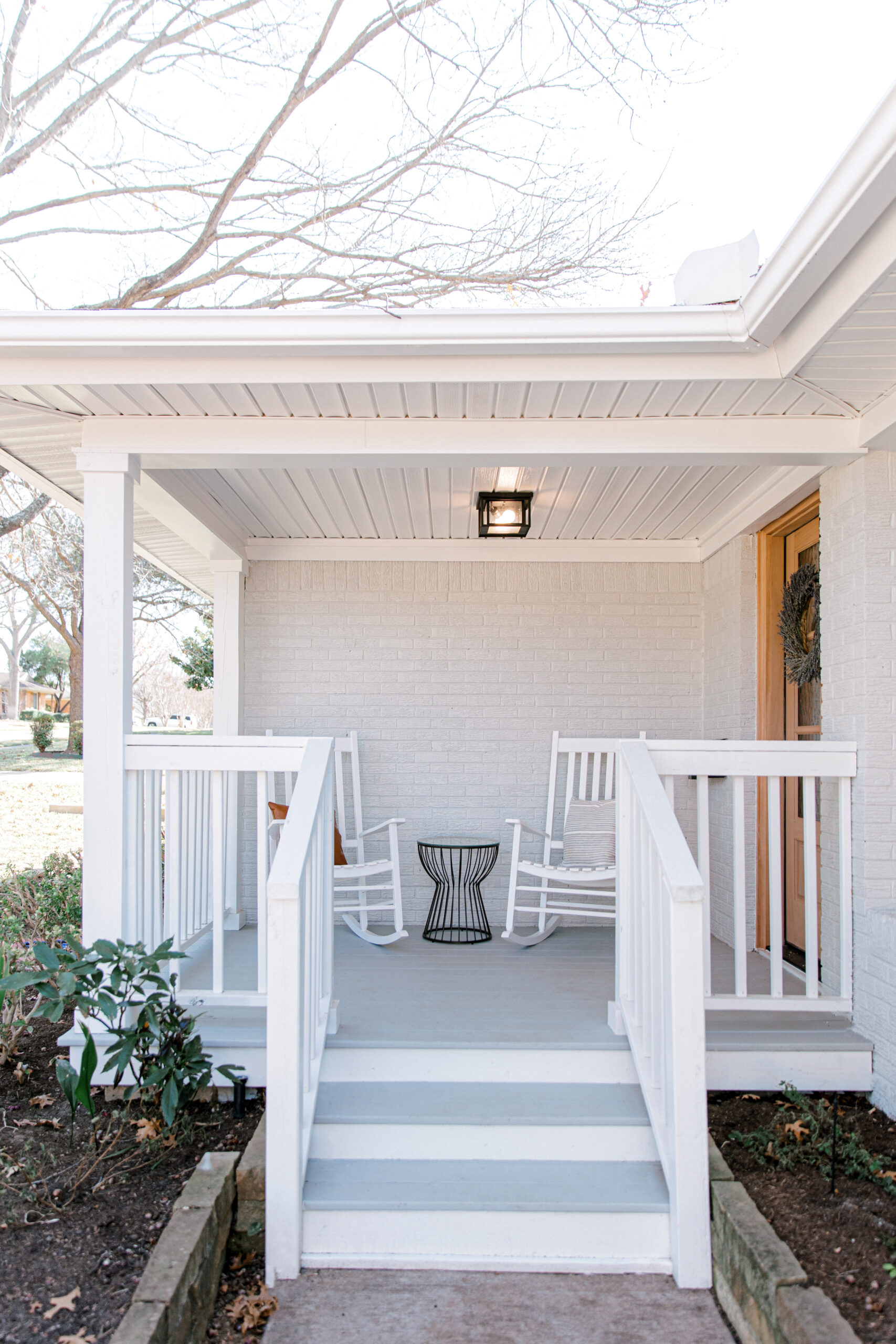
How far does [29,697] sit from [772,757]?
36313mm

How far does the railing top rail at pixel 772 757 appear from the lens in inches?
124

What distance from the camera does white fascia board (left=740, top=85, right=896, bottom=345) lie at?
1.88 meters

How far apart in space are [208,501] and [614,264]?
4.31m

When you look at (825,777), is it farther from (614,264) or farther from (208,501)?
(614,264)

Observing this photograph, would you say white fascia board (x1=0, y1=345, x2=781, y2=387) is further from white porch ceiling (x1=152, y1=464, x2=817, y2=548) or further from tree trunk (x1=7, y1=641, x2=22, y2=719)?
tree trunk (x1=7, y1=641, x2=22, y2=719)

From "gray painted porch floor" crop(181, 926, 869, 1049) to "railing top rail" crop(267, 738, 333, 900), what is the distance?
781 millimetres

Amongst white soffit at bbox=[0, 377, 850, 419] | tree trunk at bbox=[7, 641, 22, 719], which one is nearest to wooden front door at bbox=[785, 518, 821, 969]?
white soffit at bbox=[0, 377, 850, 419]

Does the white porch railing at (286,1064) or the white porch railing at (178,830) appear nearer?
the white porch railing at (286,1064)

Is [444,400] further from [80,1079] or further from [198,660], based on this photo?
[198,660]

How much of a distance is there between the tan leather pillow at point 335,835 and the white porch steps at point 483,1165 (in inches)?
62.0

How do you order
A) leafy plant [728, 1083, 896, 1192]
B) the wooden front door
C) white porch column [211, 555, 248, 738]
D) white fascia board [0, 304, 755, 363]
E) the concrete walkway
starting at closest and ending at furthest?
the concrete walkway, leafy plant [728, 1083, 896, 1192], white fascia board [0, 304, 755, 363], the wooden front door, white porch column [211, 555, 248, 738]

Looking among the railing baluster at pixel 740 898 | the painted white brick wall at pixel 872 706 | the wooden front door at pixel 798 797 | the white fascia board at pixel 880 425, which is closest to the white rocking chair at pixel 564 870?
the wooden front door at pixel 798 797

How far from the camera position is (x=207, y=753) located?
3213mm

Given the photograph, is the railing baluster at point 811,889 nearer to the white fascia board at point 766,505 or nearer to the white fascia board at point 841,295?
the white fascia board at point 766,505
